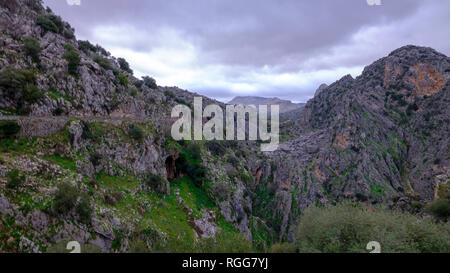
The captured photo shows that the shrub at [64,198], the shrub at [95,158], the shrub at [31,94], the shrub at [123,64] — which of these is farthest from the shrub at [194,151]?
the shrub at [123,64]

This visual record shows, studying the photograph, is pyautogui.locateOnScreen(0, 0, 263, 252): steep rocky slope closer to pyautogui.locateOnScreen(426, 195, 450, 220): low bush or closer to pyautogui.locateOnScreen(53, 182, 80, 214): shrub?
pyautogui.locateOnScreen(53, 182, 80, 214): shrub

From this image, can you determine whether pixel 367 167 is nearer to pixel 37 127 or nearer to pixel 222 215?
pixel 222 215

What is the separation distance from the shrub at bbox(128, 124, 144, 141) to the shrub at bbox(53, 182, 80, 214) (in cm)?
1926

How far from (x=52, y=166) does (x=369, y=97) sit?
132 m

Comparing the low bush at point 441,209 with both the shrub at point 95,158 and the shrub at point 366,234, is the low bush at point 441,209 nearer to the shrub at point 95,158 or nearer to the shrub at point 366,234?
the shrub at point 366,234

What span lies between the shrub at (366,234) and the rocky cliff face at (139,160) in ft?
45.8

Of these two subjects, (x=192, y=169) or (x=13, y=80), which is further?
(x=192, y=169)

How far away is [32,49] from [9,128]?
18204 millimetres

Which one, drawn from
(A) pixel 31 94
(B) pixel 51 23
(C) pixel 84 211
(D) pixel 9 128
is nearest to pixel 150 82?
(B) pixel 51 23

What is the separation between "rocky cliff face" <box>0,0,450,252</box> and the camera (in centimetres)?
2288

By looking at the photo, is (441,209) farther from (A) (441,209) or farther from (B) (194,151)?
(B) (194,151)

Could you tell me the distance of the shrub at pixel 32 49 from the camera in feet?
115

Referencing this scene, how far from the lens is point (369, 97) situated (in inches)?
4409

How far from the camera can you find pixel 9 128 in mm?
24953
